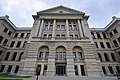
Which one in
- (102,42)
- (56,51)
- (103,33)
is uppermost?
(103,33)

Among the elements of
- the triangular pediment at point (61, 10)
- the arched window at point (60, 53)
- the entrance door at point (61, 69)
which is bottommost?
the entrance door at point (61, 69)

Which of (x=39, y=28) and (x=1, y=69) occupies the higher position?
(x=39, y=28)

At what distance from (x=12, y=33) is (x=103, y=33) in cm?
3342

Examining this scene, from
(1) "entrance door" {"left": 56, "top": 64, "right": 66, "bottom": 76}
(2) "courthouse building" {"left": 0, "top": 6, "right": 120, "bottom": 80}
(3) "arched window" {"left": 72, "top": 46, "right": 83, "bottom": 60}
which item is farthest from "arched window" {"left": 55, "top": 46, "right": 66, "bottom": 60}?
(3) "arched window" {"left": 72, "top": 46, "right": 83, "bottom": 60}

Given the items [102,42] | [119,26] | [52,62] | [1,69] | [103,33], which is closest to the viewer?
[52,62]

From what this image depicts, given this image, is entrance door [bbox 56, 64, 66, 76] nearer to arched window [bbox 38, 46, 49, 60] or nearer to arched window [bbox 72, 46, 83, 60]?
arched window [bbox 38, 46, 49, 60]

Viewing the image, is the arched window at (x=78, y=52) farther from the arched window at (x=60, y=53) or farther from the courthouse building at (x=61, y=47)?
the arched window at (x=60, y=53)

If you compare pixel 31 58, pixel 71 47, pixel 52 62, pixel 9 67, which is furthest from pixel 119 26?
pixel 9 67

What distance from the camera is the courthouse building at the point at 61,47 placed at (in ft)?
63.9

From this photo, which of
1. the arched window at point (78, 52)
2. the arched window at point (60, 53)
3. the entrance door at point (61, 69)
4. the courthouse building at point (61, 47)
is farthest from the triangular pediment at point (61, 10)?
the entrance door at point (61, 69)

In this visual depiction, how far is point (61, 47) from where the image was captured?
73.0ft

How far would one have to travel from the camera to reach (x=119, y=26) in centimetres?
2669

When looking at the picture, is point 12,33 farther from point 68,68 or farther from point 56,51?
point 68,68

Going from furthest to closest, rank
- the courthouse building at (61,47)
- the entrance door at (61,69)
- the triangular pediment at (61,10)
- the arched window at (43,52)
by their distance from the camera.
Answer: the triangular pediment at (61,10) → the arched window at (43,52) → the entrance door at (61,69) → the courthouse building at (61,47)
